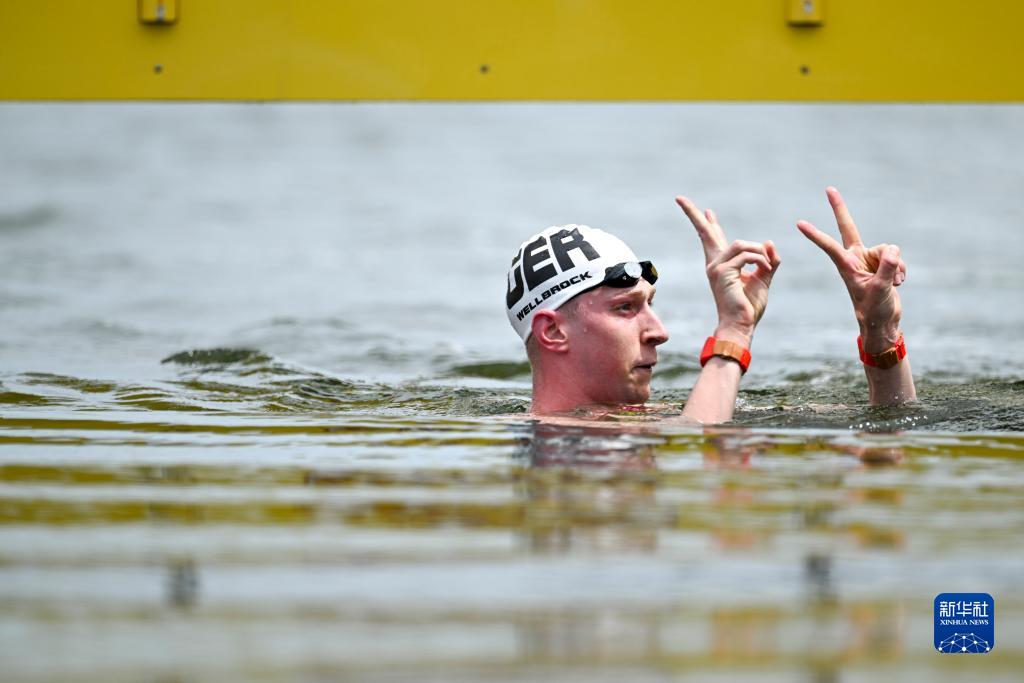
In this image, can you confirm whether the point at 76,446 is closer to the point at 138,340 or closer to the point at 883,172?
the point at 138,340

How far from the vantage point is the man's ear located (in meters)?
6.05

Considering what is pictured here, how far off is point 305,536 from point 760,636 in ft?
4.11

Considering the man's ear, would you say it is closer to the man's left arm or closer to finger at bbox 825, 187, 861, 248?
the man's left arm

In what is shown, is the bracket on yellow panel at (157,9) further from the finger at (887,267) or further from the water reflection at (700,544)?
the finger at (887,267)

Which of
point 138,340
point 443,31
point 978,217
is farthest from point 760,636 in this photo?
point 978,217

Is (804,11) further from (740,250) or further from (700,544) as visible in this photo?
(700,544)

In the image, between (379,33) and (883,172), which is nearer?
(379,33)

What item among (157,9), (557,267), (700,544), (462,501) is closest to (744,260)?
(557,267)

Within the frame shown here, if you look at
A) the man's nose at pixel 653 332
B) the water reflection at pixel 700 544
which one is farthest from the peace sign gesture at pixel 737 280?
the water reflection at pixel 700 544

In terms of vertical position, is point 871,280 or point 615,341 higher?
point 871,280

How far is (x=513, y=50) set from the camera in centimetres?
739

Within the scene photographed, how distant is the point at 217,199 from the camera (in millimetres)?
23594

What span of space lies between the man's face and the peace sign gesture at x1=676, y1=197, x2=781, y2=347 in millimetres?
450

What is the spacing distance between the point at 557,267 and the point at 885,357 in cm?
144
